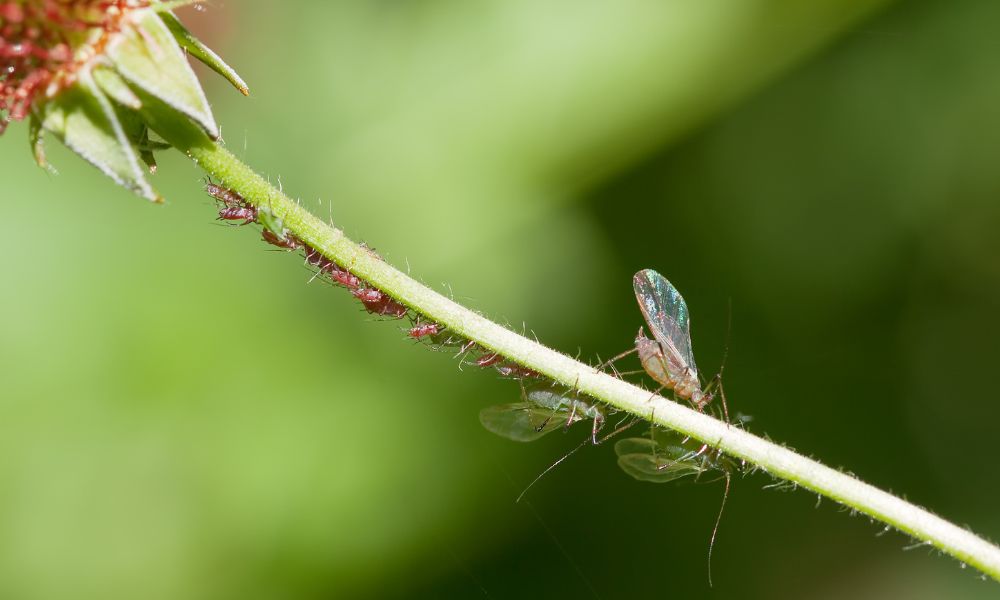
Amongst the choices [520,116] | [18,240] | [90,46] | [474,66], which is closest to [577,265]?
[520,116]

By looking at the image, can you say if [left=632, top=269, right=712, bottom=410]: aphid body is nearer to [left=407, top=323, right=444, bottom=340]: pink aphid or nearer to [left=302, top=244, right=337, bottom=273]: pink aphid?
[left=407, top=323, right=444, bottom=340]: pink aphid

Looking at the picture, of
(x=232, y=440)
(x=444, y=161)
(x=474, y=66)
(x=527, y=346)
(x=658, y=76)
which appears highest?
(x=474, y=66)

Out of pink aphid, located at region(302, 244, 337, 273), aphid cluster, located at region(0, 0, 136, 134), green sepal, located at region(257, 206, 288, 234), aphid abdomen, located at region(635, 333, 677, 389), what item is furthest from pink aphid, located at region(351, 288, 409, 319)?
aphid abdomen, located at region(635, 333, 677, 389)

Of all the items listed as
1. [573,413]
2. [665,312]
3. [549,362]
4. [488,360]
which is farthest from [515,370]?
[665,312]

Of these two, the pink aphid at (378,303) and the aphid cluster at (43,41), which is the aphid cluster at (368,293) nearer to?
the pink aphid at (378,303)

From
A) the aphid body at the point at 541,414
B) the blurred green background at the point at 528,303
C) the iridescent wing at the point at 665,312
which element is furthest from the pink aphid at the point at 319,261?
the blurred green background at the point at 528,303

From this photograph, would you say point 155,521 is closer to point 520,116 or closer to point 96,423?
point 96,423

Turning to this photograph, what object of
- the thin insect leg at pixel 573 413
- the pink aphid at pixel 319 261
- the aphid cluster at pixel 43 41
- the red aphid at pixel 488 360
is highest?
the aphid cluster at pixel 43 41
